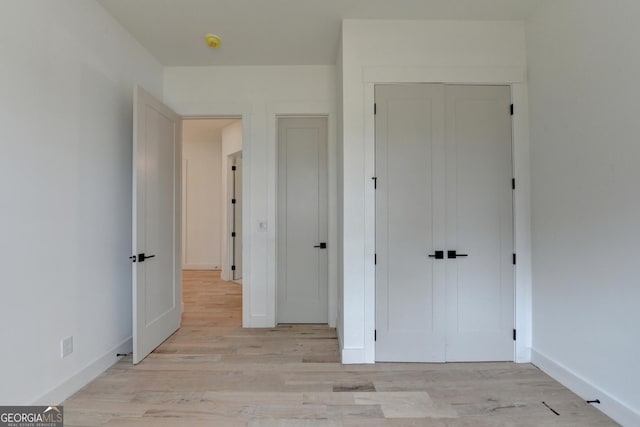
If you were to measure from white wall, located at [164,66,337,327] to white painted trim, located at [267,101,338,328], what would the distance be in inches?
0.4

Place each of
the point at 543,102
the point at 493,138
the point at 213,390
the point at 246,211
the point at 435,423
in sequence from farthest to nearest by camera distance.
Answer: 1. the point at 246,211
2. the point at 493,138
3. the point at 543,102
4. the point at 213,390
5. the point at 435,423

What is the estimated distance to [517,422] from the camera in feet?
5.73

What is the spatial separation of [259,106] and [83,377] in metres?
2.80

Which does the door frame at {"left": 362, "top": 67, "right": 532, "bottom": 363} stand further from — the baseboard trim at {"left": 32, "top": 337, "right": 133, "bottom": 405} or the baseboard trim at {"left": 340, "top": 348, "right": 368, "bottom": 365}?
the baseboard trim at {"left": 32, "top": 337, "right": 133, "bottom": 405}

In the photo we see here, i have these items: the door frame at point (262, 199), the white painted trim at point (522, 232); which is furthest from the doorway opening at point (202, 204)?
the white painted trim at point (522, 232)

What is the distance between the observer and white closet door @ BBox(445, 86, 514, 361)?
8.08 feet

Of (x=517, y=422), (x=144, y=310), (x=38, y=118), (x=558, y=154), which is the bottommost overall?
(x=517, y=422)

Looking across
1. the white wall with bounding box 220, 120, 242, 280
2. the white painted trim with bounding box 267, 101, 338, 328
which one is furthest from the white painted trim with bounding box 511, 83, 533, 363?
the white wall with bounding box 220, 120, 242, 280

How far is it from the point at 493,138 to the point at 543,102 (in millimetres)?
418

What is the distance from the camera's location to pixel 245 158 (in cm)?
324

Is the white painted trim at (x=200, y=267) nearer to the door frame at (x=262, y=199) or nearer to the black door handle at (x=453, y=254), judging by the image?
the door frame at (x=262, y=199)

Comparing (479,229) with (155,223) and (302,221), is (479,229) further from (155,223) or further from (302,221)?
(155,223)

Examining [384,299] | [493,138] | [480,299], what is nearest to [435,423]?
[384,299]

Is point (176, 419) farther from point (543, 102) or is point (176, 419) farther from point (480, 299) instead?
point (543, 102)
